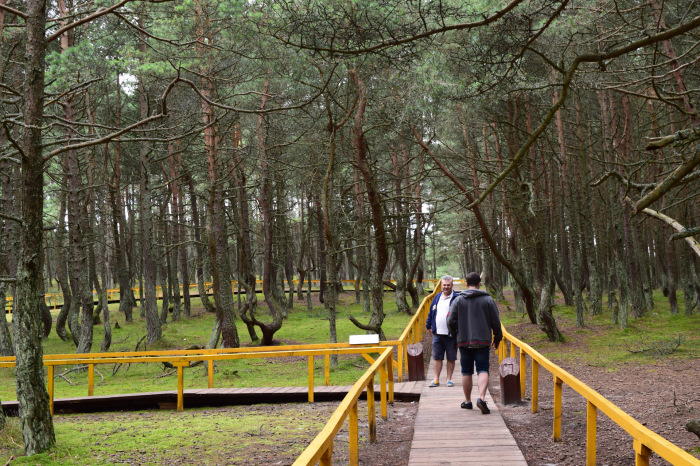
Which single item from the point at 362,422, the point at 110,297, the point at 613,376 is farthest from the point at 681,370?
the point at 110,297

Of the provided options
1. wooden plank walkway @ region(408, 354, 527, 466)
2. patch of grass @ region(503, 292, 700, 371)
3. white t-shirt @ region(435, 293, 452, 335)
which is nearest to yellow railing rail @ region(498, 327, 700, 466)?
wooden plank walkway @ region(408, 354, 527, 466)

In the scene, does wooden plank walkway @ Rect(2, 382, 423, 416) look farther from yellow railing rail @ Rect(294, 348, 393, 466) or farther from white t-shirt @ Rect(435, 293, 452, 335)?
yellow railing rail @ Rect(294, 348, 393, 466)

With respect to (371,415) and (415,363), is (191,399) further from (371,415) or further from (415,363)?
(371,415)

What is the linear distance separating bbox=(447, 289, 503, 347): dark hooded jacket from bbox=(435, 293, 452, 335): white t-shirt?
1.87 meters

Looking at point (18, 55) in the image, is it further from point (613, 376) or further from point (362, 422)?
point (613, 376)

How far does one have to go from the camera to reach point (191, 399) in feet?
37.2

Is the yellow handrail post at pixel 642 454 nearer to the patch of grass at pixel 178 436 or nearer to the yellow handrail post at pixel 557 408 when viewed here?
the yellow handrail post at pixel 557 408

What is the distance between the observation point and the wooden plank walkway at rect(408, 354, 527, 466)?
19.2 ft

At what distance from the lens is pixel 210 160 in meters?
16.5

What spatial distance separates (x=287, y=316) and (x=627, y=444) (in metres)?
23.2

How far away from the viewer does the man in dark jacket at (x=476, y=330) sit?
7.68 metres

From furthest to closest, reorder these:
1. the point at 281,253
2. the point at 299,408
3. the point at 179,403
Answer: the point at 281,253 → the point at 179,403 → the point at 299,408

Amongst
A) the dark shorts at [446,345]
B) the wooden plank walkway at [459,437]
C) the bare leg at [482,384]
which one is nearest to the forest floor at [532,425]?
the wooden plank walkway at [459,437]

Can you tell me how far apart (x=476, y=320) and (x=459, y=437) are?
1.60 m
